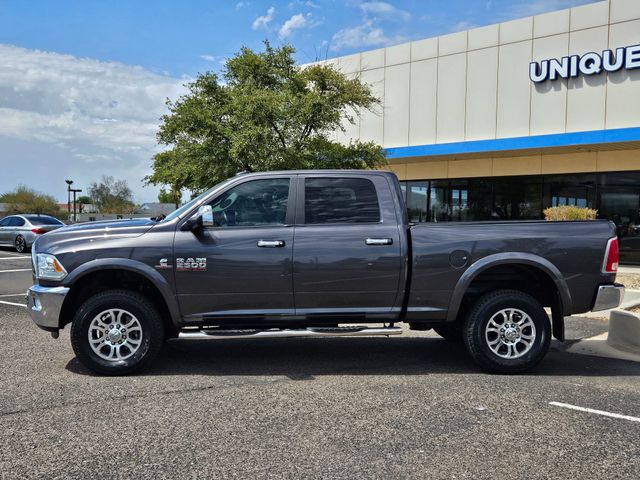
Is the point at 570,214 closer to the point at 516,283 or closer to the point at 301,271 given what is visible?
the point at 516,283

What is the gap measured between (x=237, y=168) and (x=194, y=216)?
12.5 metres

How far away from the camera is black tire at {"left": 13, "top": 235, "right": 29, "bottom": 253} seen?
21305mm

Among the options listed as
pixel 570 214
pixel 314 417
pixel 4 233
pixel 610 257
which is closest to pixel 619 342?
pixel 610 257

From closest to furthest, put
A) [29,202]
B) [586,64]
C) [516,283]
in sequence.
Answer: [516,283]
[586,64]
[29,202]

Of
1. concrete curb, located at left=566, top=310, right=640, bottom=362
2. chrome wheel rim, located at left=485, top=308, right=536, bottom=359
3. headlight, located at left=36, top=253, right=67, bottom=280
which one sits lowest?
concrete curb, located at left=566, top=310, right=640, bottom=362

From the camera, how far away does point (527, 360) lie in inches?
227

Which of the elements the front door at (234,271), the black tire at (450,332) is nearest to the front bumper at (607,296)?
the black tire at (450,332)

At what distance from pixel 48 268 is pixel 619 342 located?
6.89 meters

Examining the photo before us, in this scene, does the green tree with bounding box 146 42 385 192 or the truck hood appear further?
the green tree with bounding box 146 42 385 192

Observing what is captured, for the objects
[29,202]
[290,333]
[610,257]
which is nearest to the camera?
[290,333]

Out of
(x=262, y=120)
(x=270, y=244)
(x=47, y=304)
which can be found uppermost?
(x=262, y=120)

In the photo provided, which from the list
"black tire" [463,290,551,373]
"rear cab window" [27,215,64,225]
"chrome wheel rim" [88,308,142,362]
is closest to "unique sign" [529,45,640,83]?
"black tire" [463,290,551,373]

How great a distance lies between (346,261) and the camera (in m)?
5.62

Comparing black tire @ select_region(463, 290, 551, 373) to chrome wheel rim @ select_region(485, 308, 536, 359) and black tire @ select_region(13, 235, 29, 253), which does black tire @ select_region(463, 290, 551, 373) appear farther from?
black tire @ select_region(13, 235, 29, 253)
